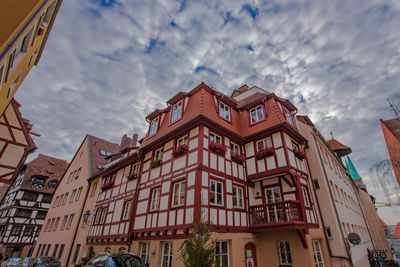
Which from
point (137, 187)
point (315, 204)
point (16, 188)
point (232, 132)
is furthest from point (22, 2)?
point (16, 188)

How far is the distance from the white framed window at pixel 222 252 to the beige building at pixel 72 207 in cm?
1403

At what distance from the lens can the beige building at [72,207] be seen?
18.8 m

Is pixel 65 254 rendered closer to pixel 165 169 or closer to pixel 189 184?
pixel 165 169

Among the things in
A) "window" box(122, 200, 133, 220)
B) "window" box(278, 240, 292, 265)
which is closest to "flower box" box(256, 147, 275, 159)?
"window" box(278, 240, 292, 265)

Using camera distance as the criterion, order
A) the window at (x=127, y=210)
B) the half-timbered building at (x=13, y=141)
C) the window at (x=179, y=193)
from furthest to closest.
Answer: the window at (x=127, y=210)
the window at (x=179, y=193)
the half-timbered building at (x=13, y=141)

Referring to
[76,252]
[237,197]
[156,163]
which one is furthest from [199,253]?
[76,252]

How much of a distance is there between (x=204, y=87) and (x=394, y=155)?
24776mm

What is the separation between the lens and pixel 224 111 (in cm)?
1399

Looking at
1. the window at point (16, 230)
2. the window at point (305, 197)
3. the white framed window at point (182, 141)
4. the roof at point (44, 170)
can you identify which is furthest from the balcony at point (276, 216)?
the roof at point (44, 170)

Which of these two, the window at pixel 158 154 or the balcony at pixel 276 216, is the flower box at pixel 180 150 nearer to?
the window at pixel 158 154

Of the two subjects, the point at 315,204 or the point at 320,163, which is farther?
the point at 320,163

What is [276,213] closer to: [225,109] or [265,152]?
[265,152]

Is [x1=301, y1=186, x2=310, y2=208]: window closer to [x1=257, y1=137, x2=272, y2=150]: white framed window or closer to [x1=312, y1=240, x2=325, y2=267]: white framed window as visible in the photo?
[x1=312, y1=240, x2=325, y2=267]: white framed window

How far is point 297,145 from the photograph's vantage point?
13500 mm
